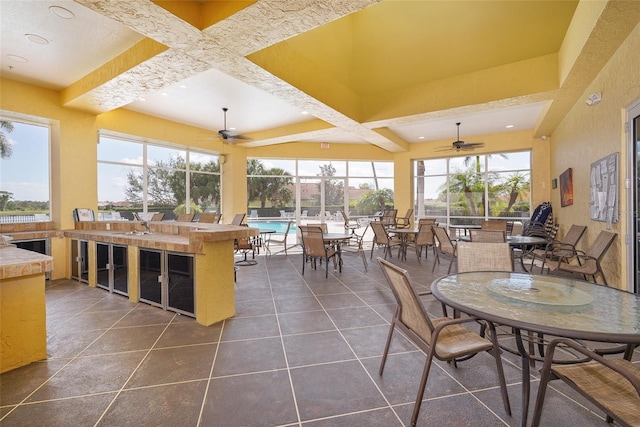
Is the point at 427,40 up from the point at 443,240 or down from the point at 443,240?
up

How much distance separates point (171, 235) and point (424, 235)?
4.43 meters

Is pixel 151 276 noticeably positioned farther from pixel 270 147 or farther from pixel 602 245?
pixel 270 147

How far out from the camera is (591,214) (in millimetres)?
4266

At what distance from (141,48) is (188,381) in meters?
3.55

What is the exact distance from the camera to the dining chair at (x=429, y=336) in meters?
1.50

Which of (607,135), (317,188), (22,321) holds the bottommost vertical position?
(22,321)

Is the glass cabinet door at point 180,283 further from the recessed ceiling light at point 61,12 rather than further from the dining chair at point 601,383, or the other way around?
the dining chair at point 601,383

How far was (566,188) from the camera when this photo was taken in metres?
5.54

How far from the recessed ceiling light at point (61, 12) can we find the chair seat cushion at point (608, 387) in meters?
4.73

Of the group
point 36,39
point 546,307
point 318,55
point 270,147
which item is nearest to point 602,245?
point 546,307

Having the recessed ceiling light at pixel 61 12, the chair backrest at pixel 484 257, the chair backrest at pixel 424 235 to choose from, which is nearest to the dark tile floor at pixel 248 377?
the chair backrest at pixel 484 257

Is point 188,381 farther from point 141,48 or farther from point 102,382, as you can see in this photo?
point 141,48

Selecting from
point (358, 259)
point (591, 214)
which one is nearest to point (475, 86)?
point (591, 214)

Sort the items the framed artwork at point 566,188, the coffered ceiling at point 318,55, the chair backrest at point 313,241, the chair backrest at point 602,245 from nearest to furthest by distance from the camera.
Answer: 1. the coffered ceiling at point 318,55
2. the chair backrest at point 602,245
3. the chair backrest at point 313,241
4. the framed artwork at point 566,188
